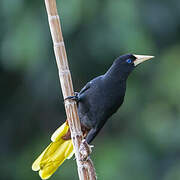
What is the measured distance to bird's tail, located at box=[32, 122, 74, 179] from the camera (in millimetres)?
3041

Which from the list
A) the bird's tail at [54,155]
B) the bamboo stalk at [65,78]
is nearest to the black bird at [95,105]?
the bird's tail at [54,155]

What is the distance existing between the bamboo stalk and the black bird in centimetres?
44

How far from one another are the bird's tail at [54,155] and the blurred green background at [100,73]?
178 cm

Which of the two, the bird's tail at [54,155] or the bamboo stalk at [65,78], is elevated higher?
the bamboo stalk at [65,78]

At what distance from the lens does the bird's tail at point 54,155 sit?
3041 millimetres

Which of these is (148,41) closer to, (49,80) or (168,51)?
(168,51)

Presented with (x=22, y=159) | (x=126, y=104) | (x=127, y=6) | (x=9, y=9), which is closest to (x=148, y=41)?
(x=127, y=6)

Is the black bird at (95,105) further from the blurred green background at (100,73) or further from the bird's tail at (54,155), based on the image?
the blurred green background at (100,73)

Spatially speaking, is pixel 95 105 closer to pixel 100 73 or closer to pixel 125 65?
pixel 125 65

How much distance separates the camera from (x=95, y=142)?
6141 mm

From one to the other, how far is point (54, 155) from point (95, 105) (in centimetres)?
40

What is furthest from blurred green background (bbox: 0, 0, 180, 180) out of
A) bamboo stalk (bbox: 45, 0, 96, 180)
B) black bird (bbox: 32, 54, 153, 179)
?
bamboo stalk (bbox: 45, 0, 96, 180)

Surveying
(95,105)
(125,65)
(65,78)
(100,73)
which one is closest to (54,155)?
(95,105)

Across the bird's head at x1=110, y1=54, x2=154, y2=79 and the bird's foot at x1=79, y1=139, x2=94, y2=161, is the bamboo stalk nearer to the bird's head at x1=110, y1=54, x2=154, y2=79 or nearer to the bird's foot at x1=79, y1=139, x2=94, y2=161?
the bird's foot at x1=79, y1=139, x2=94, y2=161
